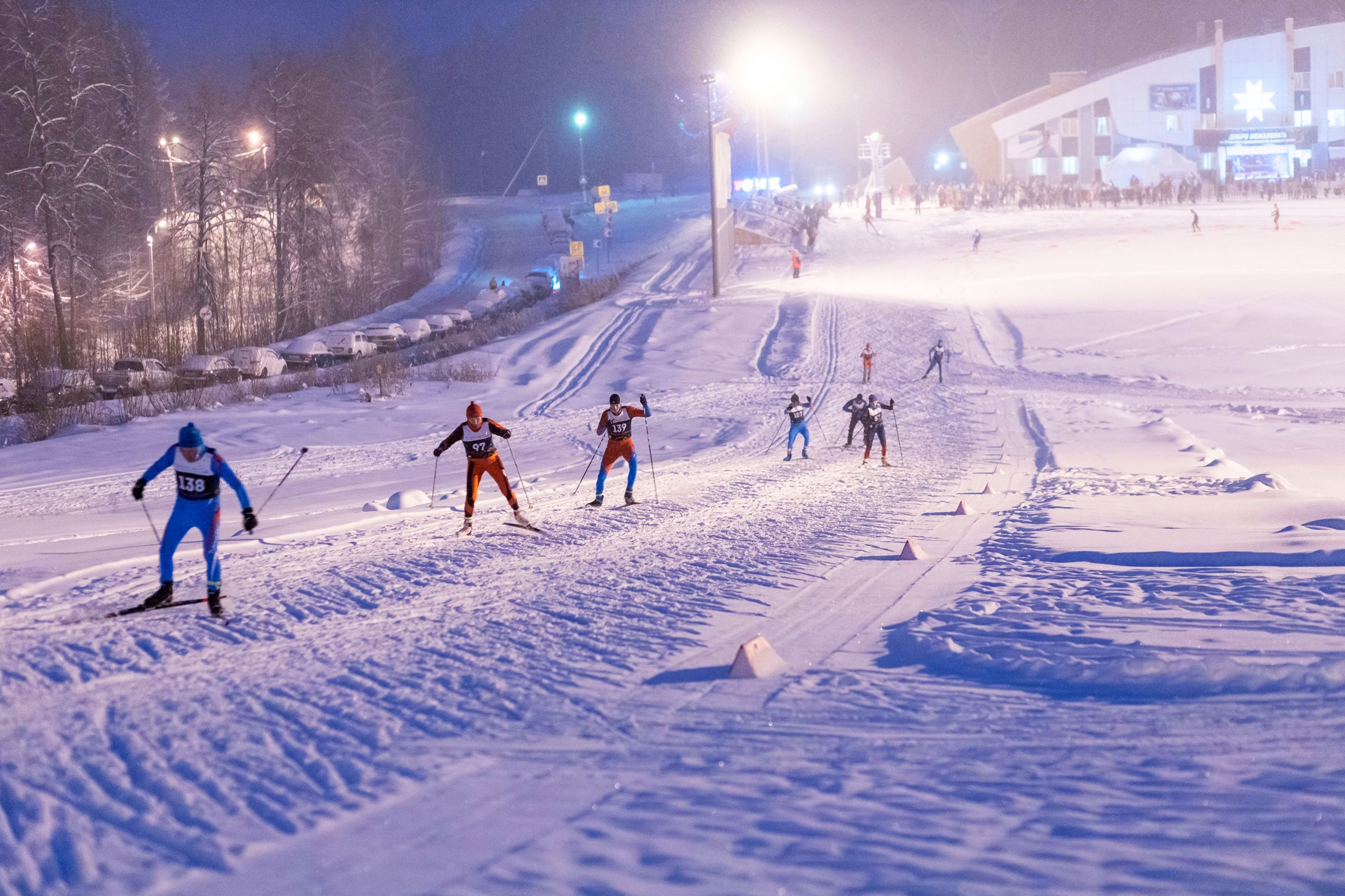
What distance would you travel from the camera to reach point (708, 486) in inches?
643

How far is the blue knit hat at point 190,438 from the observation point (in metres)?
8.67

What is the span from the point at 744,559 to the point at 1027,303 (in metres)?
32.9

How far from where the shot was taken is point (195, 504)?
8.90 metres

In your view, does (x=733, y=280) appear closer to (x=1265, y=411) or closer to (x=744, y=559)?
(x=1265, y=411)

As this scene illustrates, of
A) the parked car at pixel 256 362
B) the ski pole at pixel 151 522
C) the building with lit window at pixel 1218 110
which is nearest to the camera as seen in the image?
the ski pole at pixel 151 522

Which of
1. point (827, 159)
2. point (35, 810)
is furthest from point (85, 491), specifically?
point (827, 159)

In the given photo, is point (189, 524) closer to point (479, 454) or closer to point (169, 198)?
point (479, 454)

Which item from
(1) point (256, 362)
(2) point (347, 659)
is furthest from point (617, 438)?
(1) point (256, 362)

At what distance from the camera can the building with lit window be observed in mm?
66750

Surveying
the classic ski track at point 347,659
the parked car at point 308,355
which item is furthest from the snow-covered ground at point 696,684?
the parked car at point 308,355

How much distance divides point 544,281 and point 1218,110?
45.8 metres

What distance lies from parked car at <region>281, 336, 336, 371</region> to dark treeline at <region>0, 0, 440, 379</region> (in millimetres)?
3657

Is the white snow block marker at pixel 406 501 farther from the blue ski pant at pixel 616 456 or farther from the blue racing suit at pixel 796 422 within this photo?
the blue racing suit at pixel 796 422

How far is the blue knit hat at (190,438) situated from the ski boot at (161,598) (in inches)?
48.5
